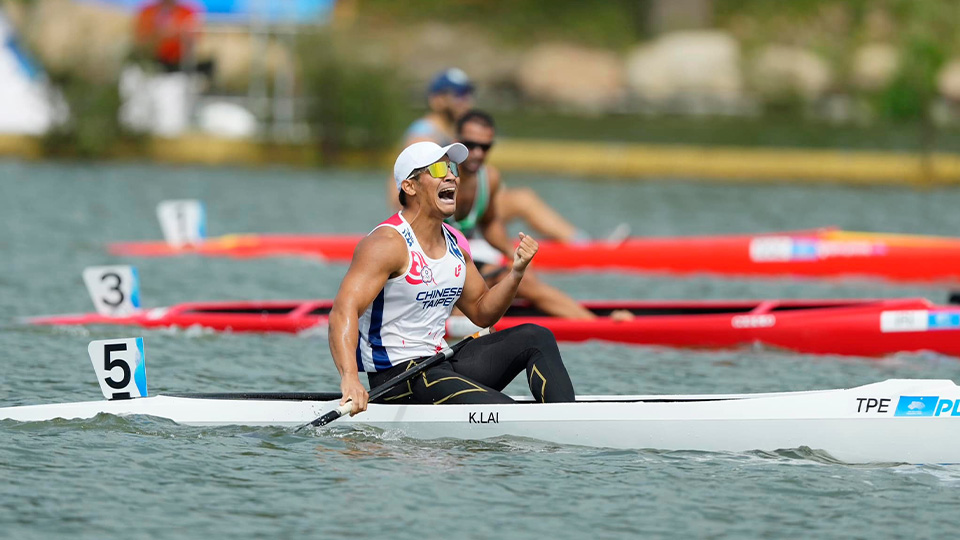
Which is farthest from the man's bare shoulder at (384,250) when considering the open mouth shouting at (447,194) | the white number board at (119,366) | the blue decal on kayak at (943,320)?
the blue decal on kayak at (943,320)

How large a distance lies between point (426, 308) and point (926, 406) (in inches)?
92.2

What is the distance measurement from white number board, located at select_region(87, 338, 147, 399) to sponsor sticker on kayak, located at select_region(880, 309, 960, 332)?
537 centimetres

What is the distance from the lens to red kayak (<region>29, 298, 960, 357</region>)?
1026 centimetres

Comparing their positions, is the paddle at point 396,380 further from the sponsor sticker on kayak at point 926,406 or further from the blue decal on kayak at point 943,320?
the blue decal on kayak at point 943,320

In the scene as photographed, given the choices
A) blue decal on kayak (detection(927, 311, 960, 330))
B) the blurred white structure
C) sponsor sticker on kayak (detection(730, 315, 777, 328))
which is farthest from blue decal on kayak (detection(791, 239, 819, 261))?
the blurred white structure

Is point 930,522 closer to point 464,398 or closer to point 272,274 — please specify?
point 464,398

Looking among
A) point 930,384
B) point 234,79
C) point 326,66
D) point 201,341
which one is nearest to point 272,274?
point 201,341

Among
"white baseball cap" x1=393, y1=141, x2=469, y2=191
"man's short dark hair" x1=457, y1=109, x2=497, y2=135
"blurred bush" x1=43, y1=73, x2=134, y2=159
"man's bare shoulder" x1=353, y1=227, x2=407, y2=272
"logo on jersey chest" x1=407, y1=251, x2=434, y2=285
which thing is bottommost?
"logo on jersey chest" x1=407, y1=251, x2=434, y2=285

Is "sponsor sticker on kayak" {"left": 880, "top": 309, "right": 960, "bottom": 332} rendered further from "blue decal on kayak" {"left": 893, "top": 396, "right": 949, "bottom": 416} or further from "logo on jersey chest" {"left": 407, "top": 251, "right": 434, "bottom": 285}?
"logo on jersey chest" {"left": 407, "top": 251, "right": 434, "bottom": 285}

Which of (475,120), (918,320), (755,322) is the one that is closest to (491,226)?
(475,120)

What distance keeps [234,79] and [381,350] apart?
2816 centimetres

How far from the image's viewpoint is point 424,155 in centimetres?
675

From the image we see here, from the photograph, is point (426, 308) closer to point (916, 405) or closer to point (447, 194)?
point (447, 194)

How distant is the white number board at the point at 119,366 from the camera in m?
7.14
